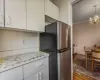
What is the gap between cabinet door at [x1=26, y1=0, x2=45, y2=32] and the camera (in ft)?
4.37

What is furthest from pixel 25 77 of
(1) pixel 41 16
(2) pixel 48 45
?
(1) pixel 41 16

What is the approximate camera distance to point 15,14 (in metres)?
1.10

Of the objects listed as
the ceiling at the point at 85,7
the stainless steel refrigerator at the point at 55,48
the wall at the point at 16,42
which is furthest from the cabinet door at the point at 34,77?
the ceiling at the point at 85,7

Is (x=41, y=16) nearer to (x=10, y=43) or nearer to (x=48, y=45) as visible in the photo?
(x=48, y=45)

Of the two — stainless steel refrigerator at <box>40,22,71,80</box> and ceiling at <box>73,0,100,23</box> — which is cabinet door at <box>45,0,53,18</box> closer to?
stainless steel refrigerator at <box>40,22,71,80</box>

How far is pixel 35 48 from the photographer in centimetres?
184

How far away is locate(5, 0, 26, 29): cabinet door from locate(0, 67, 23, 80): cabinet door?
0.52 metres

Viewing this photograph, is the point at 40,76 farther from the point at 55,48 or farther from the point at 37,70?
the point at 55,48

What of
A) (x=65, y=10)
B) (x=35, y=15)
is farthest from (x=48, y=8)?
(x=65, y=10)

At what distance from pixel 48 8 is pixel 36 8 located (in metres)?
0.41

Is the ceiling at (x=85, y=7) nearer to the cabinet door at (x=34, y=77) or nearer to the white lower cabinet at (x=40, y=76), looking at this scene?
the white lower cabinet at (x=40, y=76)

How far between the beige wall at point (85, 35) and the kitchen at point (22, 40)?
439 cm

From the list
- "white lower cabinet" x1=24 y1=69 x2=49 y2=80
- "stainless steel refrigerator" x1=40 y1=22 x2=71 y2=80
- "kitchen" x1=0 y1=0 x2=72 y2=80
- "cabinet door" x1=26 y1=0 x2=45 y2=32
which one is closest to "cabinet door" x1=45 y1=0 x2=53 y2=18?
"kitchen" x1=0 y1=0 x2=72 y2=80

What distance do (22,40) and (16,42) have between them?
13cm
